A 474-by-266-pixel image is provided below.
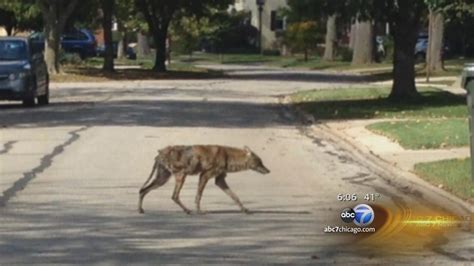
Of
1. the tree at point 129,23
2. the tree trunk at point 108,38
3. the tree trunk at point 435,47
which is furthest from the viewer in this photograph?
the tree at point 129,23

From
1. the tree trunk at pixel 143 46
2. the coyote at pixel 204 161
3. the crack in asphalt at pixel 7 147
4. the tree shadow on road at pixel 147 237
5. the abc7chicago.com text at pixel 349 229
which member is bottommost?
the tree trunk at pixel 143 46

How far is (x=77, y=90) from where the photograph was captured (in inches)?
1496

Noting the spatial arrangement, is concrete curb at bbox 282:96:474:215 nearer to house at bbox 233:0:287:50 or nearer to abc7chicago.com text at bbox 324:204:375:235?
abc7chicago.com text at bbox 324:204:375:235

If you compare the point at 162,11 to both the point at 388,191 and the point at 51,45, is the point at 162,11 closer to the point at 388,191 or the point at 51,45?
the point at 51,45

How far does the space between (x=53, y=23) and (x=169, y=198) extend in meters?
32.7

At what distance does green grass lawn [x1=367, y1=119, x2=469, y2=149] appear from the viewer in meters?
19.0

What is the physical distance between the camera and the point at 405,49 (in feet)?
97.9

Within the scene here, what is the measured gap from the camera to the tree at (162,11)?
53250 millimetres

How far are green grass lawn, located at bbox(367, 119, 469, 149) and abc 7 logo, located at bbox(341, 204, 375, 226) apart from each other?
845 centimetres

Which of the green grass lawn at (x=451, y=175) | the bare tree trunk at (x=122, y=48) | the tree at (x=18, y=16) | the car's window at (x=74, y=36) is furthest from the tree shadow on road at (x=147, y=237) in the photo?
the bare tree trunk at (x=122, y=48)

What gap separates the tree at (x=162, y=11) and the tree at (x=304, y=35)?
64.0 ft

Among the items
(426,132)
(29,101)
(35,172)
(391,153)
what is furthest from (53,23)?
(35,172)

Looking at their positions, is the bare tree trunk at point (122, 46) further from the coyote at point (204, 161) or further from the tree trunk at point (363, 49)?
the coyote at point (204, 161)

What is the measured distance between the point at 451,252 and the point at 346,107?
18.6 metres
